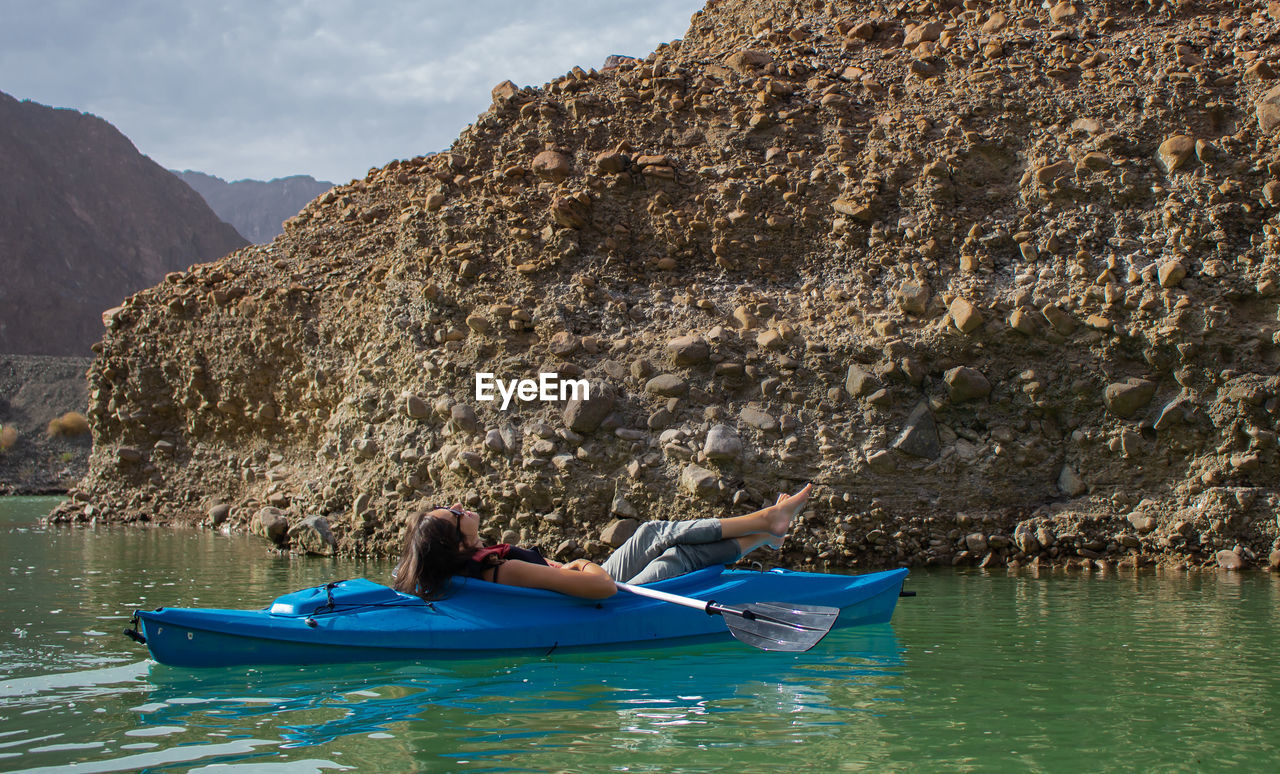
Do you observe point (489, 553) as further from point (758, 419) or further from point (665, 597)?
point (758, 419)

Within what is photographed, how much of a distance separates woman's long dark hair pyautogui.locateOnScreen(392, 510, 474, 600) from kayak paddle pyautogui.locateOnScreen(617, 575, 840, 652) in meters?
0.92

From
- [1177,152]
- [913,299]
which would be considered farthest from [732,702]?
[1177,152]

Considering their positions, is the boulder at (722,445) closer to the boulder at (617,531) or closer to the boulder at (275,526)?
the boulder at (617,531)

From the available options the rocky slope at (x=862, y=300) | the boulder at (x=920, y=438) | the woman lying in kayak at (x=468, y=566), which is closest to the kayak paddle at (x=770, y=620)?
the woman lying in kayak at (x=468, y=566)

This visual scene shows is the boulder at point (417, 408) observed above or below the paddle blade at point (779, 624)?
above

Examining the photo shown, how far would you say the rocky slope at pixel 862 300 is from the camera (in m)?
9.02

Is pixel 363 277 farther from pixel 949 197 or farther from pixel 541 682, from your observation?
pixel 541 682

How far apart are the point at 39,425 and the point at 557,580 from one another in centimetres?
4053

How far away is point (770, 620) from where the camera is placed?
509cm

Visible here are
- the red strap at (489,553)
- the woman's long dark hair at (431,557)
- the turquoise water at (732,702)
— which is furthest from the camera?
the red strap at (489,553)

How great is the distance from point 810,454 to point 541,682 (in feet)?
17.2

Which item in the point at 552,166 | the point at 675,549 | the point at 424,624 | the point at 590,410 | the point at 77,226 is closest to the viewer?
the point at 424,624

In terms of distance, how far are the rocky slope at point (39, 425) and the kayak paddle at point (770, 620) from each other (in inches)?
1220

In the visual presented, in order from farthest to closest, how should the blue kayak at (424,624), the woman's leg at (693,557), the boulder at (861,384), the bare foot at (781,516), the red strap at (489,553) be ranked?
the boulder at (861,384) → the bare foot at (781,516) → the woman's leg at (693,557) → the red strap at (489,553) → the blue kayak at (424,624)
